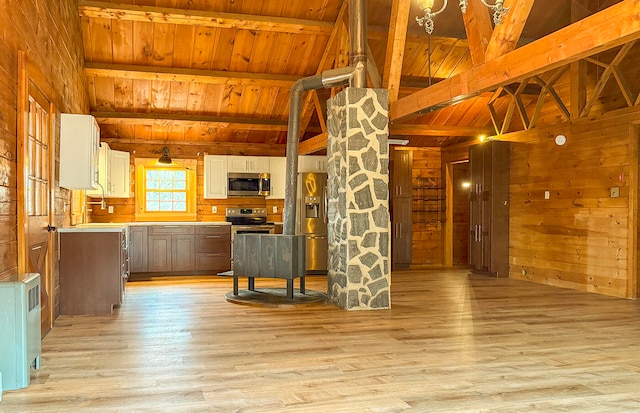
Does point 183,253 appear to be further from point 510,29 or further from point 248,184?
point 510,29

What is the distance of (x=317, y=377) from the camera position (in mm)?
3434

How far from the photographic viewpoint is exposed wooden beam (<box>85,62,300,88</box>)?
7.89 metres

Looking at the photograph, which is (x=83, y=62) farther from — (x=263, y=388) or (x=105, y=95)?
(x=263, y=388)

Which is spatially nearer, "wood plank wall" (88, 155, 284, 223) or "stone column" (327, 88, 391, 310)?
"stone column" (327, 88, 391, 310)

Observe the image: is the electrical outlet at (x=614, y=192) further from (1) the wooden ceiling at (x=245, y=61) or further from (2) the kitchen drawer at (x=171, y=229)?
(2) the kitchen drawer at (x=171, y=229)

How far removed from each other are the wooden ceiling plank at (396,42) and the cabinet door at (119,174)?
4.78 meters

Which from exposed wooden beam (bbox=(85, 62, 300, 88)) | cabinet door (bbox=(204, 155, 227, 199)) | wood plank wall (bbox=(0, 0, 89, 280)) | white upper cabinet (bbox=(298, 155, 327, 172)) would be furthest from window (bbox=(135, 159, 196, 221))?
wood plank wall (bbox=(0, 0, 89, 280))

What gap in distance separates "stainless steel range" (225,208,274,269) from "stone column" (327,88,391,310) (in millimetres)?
3619

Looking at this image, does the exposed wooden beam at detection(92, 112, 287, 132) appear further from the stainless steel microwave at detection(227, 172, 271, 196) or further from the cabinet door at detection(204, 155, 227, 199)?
the stainless steel microwave at detection(227, 172, 271, 196)

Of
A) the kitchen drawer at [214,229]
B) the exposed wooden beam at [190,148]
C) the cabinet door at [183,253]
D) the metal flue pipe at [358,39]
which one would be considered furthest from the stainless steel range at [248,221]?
the metal flue pipe at [358,39]

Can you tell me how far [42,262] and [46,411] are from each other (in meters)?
2.22

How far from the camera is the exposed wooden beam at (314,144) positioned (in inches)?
334

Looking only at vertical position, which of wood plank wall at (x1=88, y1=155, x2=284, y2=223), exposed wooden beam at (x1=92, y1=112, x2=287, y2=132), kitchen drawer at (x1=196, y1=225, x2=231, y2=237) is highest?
exposed wooden beam at (x1=92, y1=112, x2=287, y2=132)

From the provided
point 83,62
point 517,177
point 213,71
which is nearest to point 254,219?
point 213,71
